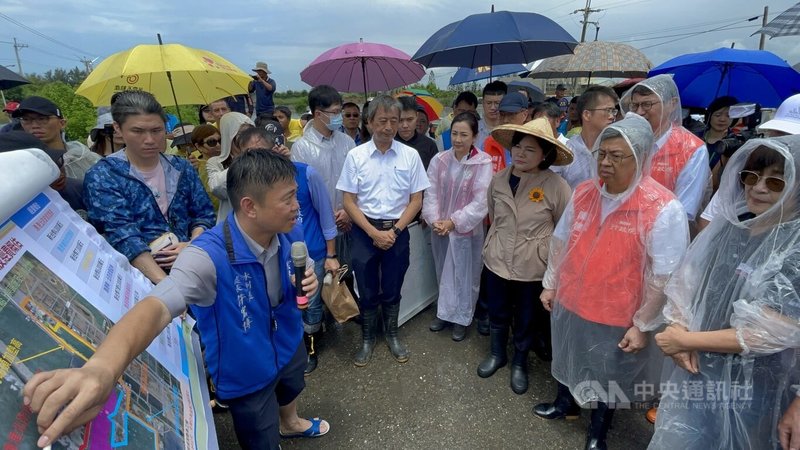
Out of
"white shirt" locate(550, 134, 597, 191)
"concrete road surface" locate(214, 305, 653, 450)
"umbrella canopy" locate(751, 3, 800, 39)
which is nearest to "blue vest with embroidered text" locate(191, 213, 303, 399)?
"concrete road surface" locate(214, 305, 653, 450)

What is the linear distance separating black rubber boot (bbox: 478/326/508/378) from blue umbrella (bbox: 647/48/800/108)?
377cm

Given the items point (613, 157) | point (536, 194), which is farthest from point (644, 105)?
point (613, 157)

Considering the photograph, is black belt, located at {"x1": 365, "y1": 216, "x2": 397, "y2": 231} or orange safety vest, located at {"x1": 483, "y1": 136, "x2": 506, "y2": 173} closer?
black belt, located at {"x1": 365, "y1": 216, "x2": 397, "y2": 231}

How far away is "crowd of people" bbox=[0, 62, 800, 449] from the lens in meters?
1.41

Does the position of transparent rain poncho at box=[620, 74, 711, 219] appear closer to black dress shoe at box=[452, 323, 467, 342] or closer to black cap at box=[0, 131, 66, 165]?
black dress shoe at box=[452, 323, 467, 342]

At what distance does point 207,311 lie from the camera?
1.60 metres

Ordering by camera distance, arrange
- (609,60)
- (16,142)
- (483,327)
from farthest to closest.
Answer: (609,60) < (483,327) < (16,142)

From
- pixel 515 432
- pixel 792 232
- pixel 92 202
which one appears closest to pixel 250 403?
pixel 92 202

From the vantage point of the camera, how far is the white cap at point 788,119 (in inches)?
91.7

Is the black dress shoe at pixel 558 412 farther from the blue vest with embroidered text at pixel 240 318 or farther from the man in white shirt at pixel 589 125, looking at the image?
the blue vest with embroidered text at pixel 240 318

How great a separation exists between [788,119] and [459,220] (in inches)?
87.8

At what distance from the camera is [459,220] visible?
3127mm

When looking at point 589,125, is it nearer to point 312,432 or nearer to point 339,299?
point 339,299

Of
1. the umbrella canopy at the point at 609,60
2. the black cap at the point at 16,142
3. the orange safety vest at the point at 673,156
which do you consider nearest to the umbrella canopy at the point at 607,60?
the umbrella canopy at the point at 609,60
